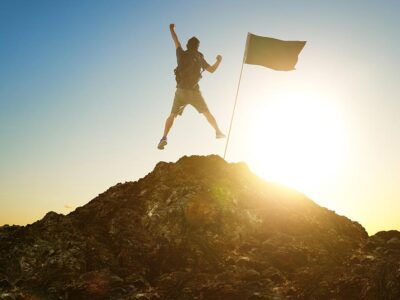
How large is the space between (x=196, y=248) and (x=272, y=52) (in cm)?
826

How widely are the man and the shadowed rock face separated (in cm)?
168

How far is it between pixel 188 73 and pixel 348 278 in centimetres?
733

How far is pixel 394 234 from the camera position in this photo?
10523 millimetres

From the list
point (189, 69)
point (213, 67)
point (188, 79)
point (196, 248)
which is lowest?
point (196, 248)

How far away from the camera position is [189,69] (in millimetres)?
11586

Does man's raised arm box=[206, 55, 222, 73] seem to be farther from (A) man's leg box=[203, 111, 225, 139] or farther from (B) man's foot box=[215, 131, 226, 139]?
(B) man's foot box=[215, 131, 226, 139]

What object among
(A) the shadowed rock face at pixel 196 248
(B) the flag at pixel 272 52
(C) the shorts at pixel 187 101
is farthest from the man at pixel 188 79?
(B) the flag at pixel 272 52

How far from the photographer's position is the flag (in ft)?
44.4

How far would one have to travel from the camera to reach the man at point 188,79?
1154 cm

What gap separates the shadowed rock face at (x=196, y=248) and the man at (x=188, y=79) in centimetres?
168

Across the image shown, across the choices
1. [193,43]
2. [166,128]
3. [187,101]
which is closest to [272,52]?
[193,43]

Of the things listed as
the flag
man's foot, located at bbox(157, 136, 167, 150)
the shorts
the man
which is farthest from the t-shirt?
the flag

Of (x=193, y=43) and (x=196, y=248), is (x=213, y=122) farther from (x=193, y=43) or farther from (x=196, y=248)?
(x=196, y=248)

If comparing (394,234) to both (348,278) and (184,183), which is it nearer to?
(348,278)
